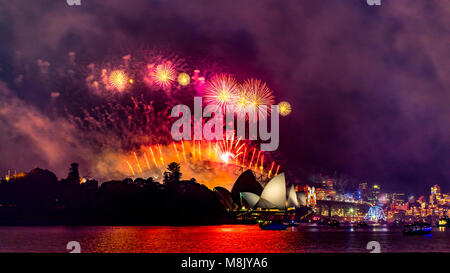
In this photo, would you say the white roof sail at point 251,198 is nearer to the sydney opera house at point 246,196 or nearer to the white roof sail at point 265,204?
the sydney opera house at point 246,196

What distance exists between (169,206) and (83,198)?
28836mm

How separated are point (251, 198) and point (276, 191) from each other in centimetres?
2010

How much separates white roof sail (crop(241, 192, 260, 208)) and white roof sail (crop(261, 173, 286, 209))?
14.3 meters

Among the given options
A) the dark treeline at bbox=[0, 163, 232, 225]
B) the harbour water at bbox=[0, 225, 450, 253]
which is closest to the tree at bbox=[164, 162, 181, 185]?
the dark treeline at bbox=[0, 163, 232, 225]

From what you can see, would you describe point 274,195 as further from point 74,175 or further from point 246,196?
point 74,175

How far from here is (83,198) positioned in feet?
471

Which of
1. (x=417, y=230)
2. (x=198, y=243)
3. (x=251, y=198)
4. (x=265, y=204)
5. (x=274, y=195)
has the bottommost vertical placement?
(x=417, y=230)

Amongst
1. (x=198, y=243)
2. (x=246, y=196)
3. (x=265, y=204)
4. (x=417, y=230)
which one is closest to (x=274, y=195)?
(x=265, y=204)

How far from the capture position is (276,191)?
146 meters

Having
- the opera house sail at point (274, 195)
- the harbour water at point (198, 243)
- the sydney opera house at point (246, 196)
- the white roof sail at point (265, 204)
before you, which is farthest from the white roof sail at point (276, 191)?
the harbour water at point (198, 243)
